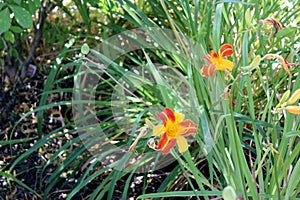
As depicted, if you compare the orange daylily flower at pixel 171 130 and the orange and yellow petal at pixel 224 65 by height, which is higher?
the orange and yellow petal at pixel 224 65

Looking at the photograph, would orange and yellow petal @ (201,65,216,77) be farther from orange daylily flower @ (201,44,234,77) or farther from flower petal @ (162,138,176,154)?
flower petal @ (162,138,176,154)

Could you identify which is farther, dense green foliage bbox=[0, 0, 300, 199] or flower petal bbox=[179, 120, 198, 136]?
dense green foliage bbox=[0, 0, 300, 199]

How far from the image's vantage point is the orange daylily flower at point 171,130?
104 centimetres

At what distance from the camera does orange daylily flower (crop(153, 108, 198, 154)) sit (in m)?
1.04

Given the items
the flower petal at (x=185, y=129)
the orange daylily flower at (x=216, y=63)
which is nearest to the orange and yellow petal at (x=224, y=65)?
the orange daylily flower at (x=216, y=63)

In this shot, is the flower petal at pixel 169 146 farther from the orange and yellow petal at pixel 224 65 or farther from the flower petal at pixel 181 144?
the orange and yellow petal at pixel 224 65

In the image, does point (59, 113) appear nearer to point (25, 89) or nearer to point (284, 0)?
point (25, 89)

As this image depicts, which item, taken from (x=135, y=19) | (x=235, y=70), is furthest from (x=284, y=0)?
(x=135, y=19)

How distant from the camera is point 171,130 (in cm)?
105

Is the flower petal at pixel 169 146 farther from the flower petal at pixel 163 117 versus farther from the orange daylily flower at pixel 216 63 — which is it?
the orange daylily flower at pixel 216 63

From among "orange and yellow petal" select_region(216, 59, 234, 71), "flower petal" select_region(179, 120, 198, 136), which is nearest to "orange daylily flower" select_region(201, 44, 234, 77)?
"orange and yellow petal" select_region(216, 59, 234, 71)

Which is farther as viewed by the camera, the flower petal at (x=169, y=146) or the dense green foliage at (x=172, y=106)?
the dense green foliage at (x=172, y=106)

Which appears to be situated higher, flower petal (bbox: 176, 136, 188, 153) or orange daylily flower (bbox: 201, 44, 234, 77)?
orange daylily flower (bbox: 201, 44, 234, 77)

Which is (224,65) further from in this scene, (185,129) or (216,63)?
(185,129)
